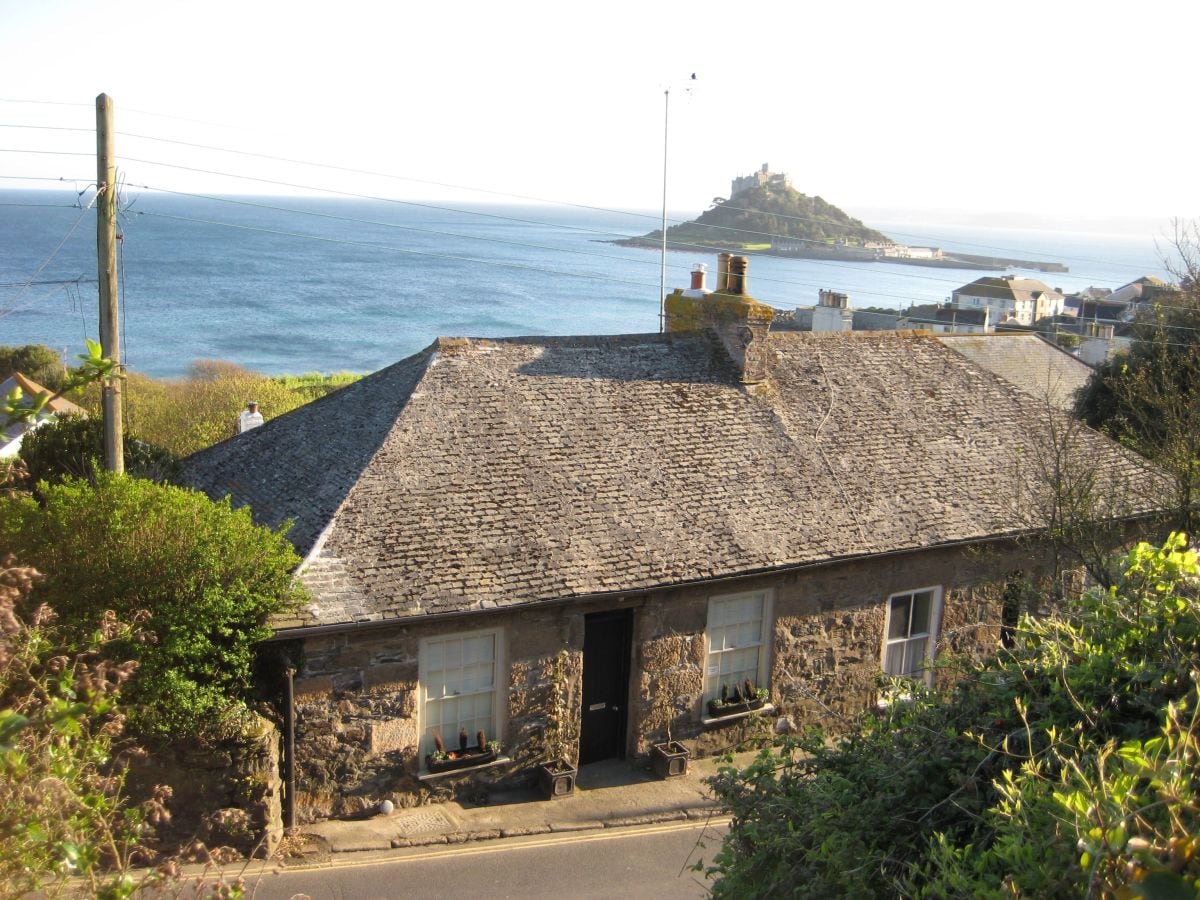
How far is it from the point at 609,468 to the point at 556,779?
15.2 ft

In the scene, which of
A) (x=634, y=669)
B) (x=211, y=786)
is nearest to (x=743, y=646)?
(x=634, y=669)

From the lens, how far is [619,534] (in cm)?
1555

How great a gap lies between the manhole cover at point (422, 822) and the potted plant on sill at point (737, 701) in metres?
4.37

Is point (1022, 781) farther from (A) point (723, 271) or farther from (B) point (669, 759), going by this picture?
(A) point (723, 271)

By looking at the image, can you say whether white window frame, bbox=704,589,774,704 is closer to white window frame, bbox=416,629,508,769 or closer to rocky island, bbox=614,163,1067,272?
white window frame, bbox=416,629,508,769

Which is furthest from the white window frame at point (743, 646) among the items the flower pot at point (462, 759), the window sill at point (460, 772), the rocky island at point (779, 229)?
the rocky island at point (779, 229)

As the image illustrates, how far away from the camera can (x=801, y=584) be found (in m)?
16.6

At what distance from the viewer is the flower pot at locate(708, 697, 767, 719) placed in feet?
53.3

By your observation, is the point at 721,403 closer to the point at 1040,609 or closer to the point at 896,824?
the point at 1040,609

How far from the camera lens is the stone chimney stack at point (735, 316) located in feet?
63.1

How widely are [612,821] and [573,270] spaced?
13384 cm

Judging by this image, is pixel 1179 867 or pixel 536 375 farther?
pixel 536 375

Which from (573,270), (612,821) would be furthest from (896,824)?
(573,270)

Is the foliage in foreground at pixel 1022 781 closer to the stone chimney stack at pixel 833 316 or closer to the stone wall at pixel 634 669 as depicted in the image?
the stone wall at pixel 634 669
